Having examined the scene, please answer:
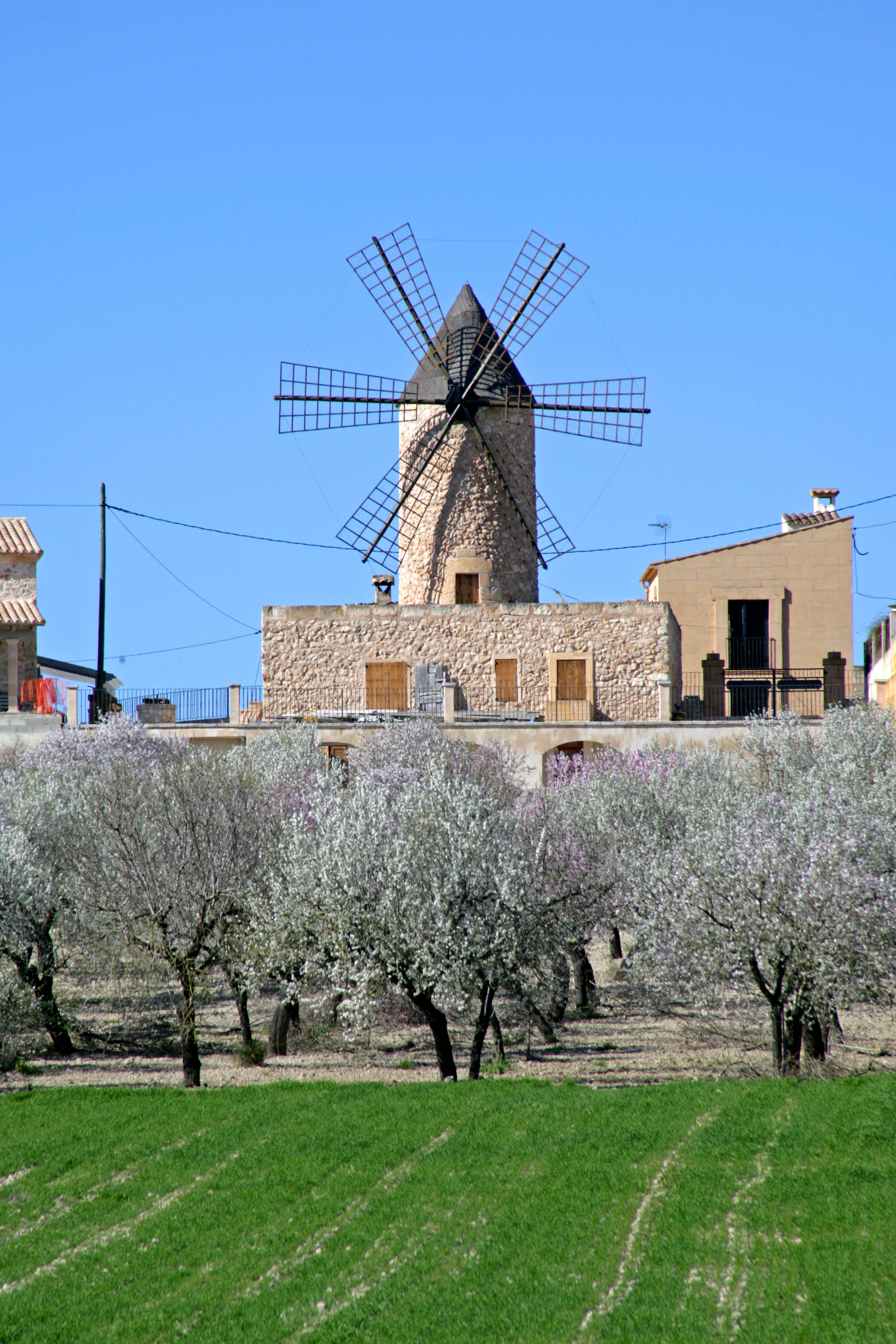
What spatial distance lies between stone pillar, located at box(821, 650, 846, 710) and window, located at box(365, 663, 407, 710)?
398 inches

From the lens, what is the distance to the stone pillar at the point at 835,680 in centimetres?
3341

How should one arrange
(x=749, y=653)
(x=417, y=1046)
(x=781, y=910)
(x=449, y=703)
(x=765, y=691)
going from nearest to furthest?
(x=781, y=910)
(x=417, y=1046)
(x=449, y=703)
(x=765, y=691)
(x=749, y=653)

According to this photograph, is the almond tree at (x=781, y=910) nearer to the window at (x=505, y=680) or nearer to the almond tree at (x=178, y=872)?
the almond tree at (x=178, y=872)

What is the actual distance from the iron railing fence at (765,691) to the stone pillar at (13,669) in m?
17.1

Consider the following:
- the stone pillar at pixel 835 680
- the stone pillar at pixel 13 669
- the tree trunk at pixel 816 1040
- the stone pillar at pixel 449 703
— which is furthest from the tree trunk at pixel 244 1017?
the stone pillar at pixel 13 669

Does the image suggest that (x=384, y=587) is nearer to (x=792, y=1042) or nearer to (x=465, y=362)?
(x=465, y=362)

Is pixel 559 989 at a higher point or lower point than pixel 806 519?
lower

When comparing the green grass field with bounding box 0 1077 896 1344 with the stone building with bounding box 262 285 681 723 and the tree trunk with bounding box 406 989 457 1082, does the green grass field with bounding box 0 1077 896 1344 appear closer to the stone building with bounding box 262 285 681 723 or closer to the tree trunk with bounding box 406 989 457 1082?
the tree trunk with bounding box 406 989 457 1082

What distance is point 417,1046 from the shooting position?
21.5 meters

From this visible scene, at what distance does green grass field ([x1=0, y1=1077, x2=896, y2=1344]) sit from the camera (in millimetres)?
9938

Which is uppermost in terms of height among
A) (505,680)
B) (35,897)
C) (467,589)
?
(467,589)

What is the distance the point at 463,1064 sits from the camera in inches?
774

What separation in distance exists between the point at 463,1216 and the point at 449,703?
21.1 m

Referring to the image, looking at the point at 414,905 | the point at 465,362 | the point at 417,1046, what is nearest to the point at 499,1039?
the point at 417,1046
